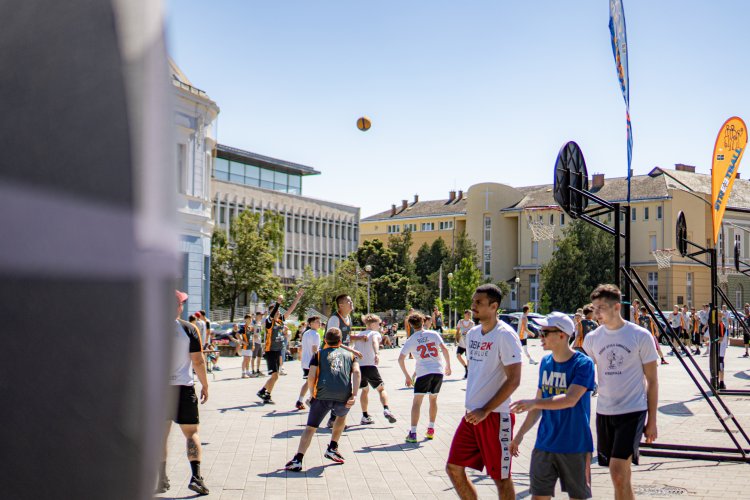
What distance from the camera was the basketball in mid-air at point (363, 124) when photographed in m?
27.3

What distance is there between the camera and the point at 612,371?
20.2ft

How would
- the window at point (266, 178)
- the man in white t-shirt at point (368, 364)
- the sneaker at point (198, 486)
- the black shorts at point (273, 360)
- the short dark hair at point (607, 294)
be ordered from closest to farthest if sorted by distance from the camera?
the short dark hair at point (607, 294) < the sneaker at point (198, 486) < the man in white t-shirt at point (368, 364) < the black shorts at point (273, 360) < the window at point (266, 178)

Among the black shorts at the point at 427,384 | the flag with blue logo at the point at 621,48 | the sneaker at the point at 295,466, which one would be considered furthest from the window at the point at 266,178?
the sneaker at the point at 295,466

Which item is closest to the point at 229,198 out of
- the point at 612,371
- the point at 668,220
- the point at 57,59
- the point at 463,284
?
the point at 463,284

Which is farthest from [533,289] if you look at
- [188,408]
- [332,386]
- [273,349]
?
[188,408]

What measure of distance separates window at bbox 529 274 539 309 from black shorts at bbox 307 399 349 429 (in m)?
80.4

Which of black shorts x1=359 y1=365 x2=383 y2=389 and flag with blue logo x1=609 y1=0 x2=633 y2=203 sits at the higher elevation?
flag with blue logo x1=609 y1=0 x2=633 y2=203

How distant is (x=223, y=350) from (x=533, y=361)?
11.7 metres

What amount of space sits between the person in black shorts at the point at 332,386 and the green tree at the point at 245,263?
45.1m

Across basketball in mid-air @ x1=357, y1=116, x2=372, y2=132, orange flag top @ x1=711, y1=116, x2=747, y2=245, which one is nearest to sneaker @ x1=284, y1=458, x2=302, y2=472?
orange flag top @ x1=711, y1=116, x2=747, y2=245

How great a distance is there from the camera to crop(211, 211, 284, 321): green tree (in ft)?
178

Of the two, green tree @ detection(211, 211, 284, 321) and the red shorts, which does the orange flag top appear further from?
green tree @ detection(211, 211, 284, 321)

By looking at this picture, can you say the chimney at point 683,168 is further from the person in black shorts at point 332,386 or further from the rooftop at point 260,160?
the person in black shorts at point 332,386

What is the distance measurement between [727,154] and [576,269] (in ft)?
208
